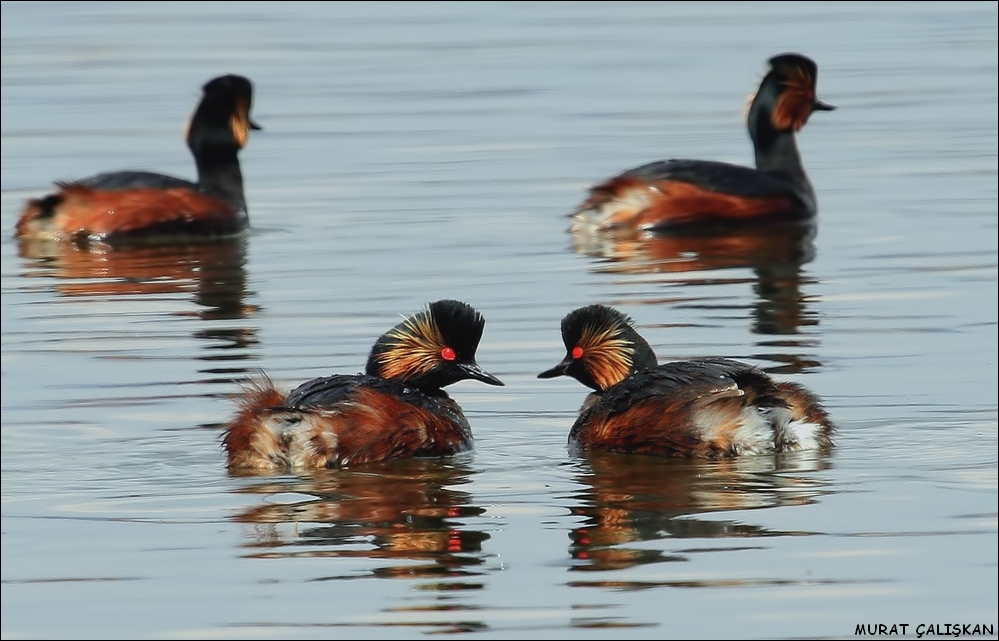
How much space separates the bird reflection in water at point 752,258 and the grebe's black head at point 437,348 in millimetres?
2061

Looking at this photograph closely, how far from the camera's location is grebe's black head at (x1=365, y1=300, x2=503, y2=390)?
9992 millimetres

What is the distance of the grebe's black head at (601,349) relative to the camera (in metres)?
10.3

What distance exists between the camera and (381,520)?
8469mm

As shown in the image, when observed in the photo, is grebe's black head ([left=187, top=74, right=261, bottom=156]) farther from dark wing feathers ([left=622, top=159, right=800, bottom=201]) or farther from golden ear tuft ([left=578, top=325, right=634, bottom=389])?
golden ear tuft ([left=578, top=325, right=634, bottom=389])

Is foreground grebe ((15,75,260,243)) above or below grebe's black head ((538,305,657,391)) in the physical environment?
above

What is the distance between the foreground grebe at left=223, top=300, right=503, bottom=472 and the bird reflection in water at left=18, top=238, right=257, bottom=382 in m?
1.98

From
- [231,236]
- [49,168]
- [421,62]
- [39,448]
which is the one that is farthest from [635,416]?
[421,62]

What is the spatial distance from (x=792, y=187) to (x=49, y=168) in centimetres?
677

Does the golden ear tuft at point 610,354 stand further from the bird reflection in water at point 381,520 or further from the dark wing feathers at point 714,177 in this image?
the dark wing feathers at point 714,177

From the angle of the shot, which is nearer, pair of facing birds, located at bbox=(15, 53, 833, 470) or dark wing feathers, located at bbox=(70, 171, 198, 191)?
pair of facing birds, located at bbox=(15, 53, 833, 470)

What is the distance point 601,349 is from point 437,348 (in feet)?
2.62

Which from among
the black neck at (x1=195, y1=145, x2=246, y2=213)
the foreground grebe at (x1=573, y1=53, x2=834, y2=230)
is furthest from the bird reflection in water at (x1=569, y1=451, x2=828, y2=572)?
the black neck at (x1=195, y1=145, x2=246, y2=213)

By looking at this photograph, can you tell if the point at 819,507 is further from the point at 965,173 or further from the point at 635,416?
the point at 965,173

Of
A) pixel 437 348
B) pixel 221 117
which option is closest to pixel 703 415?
pixel 437 348
